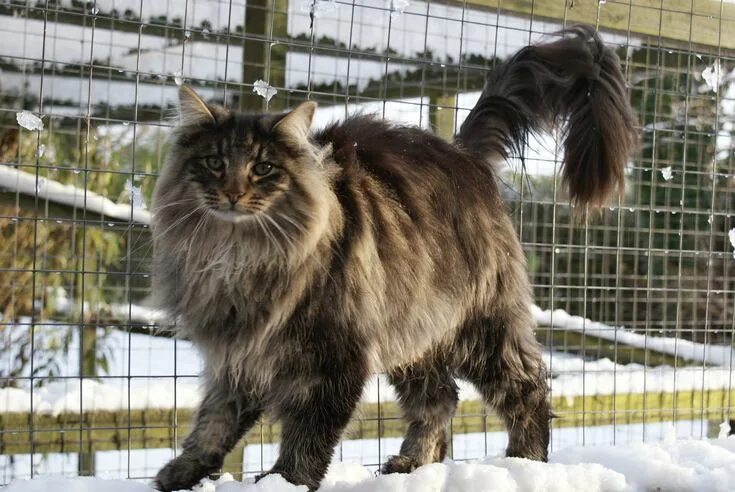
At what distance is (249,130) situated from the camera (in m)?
2.21

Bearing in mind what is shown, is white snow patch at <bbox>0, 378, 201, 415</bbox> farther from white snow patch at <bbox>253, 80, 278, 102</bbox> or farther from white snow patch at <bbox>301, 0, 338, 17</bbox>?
white snow patch at <bbox>301, 0, 338, 17</bbox>

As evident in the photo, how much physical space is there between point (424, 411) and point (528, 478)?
554mm

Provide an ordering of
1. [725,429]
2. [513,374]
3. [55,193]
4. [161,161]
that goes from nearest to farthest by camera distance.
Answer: [513,374]
[55,193]
[161,161]
[725,429]

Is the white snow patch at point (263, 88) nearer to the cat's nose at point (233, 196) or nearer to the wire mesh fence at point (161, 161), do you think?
the wire mesh fence at point (161, 161)

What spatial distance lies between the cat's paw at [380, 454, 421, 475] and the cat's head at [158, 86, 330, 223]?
1083 mm

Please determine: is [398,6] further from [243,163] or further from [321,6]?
[243,163]

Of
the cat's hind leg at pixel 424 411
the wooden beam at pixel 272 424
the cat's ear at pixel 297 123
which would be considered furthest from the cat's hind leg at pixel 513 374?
the cat's ear at pixel 297 123

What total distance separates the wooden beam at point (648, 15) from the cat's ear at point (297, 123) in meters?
1.25

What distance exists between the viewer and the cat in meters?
2.17

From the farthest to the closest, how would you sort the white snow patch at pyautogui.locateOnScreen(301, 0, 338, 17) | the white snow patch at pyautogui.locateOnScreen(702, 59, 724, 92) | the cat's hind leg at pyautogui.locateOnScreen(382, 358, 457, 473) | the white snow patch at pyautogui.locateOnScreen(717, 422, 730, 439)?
the white snow patch at pyautogui.locateOnScreen(717, 422, 730, 439) < the white snow patch at pyautogui.locateOnScreen(702, 59, 724, 92) < the white snow patch at pyautogui.locateOnScreen(301, 0, 338, 17) < the cat's hind leg at pyautogui.locateOnScreen(382, 358, 457, 473)

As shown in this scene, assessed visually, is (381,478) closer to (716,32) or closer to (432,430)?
(432,430)

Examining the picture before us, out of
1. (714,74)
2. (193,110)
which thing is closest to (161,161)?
(193,110)

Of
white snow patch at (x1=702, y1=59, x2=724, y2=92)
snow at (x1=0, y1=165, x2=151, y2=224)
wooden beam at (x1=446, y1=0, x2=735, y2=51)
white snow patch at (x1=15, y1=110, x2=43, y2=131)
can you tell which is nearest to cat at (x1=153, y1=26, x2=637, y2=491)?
wooden beam at (x1=446, y1=0, x2=735, y2=51)

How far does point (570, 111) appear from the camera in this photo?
2832 mm
